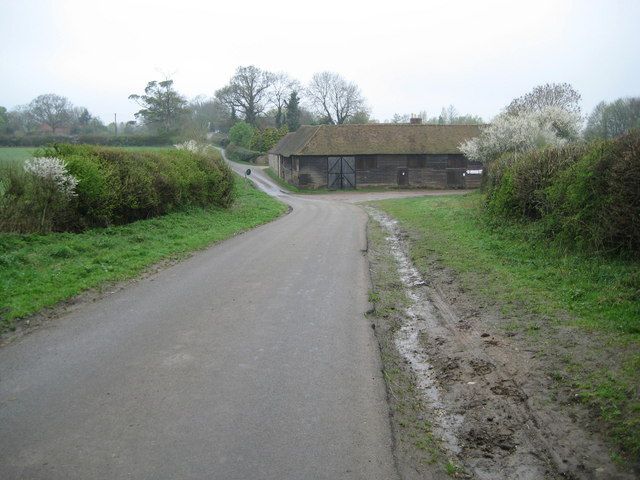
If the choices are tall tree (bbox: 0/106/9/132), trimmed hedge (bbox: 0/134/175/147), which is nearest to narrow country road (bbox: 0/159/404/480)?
trimmed hedge (bbox: 0/134/175/147)

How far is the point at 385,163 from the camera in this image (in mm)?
48344

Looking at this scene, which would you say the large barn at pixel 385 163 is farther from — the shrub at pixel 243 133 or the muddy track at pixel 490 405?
the muddy track at pixel 490 405

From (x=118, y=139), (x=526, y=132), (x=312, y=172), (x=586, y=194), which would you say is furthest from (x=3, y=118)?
(x=586, y=194)

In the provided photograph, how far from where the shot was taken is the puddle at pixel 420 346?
5.48 metres

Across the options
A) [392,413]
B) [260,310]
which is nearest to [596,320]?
[392,413]

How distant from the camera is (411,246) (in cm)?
1644

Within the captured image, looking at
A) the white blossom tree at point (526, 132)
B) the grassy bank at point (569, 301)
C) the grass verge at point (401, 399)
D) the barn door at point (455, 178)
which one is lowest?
the grass verge at point (401, 399)

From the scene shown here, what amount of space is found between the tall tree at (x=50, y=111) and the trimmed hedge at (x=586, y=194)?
84.8 m

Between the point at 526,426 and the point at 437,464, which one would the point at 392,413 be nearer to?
the point at 437,464

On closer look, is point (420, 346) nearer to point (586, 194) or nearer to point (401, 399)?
point (401, 399)

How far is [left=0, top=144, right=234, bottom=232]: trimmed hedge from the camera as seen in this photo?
46.9 feet

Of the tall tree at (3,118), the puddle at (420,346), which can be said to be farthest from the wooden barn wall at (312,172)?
the tall tree at (3,118)

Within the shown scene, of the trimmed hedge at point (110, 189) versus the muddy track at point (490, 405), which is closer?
the muddy track at point (490, 405)

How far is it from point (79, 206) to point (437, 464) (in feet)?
47.0
